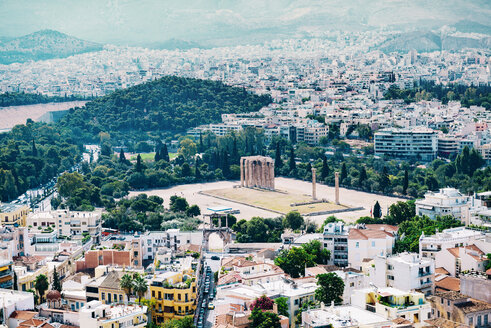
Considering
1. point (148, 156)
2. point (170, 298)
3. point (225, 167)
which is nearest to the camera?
point (170, 298)

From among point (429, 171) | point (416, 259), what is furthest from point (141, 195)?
point (416, 259)

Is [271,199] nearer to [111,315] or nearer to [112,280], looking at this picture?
[112,280]

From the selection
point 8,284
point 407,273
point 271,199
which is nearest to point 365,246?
point 407,273

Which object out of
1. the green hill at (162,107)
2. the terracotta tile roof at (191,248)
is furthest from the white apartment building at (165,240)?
the green hill at (162,107)

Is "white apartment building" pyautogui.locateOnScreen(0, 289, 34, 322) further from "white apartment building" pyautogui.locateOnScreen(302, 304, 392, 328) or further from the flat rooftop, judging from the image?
the flat rooftop

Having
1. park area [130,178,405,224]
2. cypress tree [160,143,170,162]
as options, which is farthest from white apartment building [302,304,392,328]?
cypress tree [160,143,170,162]

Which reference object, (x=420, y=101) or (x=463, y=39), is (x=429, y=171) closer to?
(x=420, y=101)
